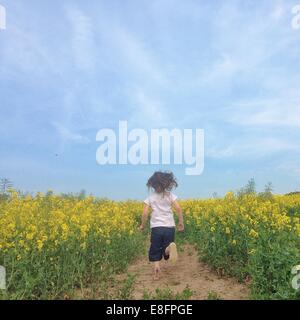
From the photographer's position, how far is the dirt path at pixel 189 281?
6907mm

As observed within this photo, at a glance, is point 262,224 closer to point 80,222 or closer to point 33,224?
point 80,222

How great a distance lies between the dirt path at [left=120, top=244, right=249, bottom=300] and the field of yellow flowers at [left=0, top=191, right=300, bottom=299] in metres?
0.19

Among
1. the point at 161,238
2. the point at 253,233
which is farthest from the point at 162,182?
the point at 253,233

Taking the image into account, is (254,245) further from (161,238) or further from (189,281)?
(161,238)

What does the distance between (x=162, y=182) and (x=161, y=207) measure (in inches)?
15.8

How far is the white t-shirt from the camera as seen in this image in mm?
7766

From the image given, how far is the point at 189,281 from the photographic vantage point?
7805 millimetres

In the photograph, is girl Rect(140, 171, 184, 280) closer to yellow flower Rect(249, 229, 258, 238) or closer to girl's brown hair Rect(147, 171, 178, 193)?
girl's brown hair Rect(147, 171, 178, 193)

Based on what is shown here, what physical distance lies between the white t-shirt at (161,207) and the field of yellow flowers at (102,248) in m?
0.99

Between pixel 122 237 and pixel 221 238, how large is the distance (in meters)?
2.34

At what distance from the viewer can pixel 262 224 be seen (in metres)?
8.20
